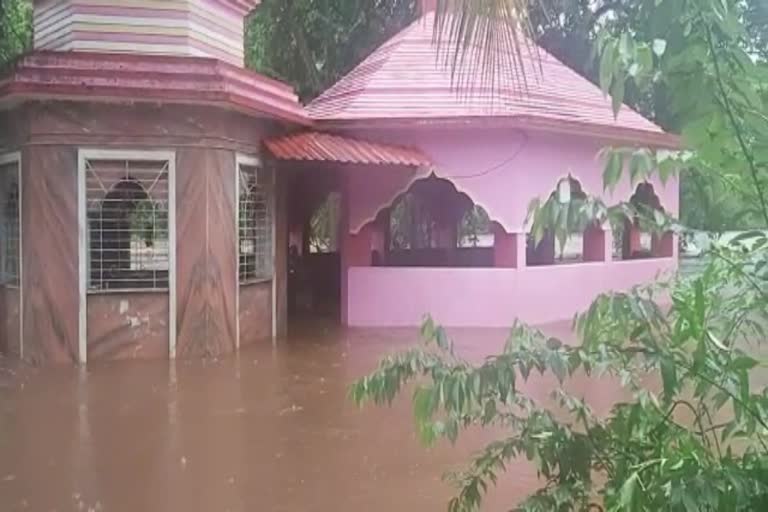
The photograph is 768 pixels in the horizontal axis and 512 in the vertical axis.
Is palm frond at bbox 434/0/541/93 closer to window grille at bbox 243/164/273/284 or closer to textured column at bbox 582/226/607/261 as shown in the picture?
window grille at bbox 243/164/273/284

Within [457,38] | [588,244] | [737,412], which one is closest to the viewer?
[737,412]

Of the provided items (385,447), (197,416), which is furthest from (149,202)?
(385,447)

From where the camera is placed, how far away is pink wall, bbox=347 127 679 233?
41.6ft

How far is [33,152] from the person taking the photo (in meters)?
9.96

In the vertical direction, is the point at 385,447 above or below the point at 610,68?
below

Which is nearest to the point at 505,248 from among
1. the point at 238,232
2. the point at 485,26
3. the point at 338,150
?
the point at 338,150

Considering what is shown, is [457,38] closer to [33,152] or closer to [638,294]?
[638,294]

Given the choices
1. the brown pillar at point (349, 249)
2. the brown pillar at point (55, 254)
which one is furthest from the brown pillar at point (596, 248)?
the brown pillar at point (55, 254)

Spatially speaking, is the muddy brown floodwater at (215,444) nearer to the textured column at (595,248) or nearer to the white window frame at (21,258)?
the white window frame at (21,258)

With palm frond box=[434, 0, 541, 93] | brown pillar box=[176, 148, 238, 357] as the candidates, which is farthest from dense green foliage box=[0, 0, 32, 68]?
palm frond box=[434, 0, 541, 93]

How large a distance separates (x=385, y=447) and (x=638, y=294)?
12.2 feet

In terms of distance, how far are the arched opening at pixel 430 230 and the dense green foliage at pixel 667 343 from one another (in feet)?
37.8

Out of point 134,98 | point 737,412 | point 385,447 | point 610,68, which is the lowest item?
point 385,447

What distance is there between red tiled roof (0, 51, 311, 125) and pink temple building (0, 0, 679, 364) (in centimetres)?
2
